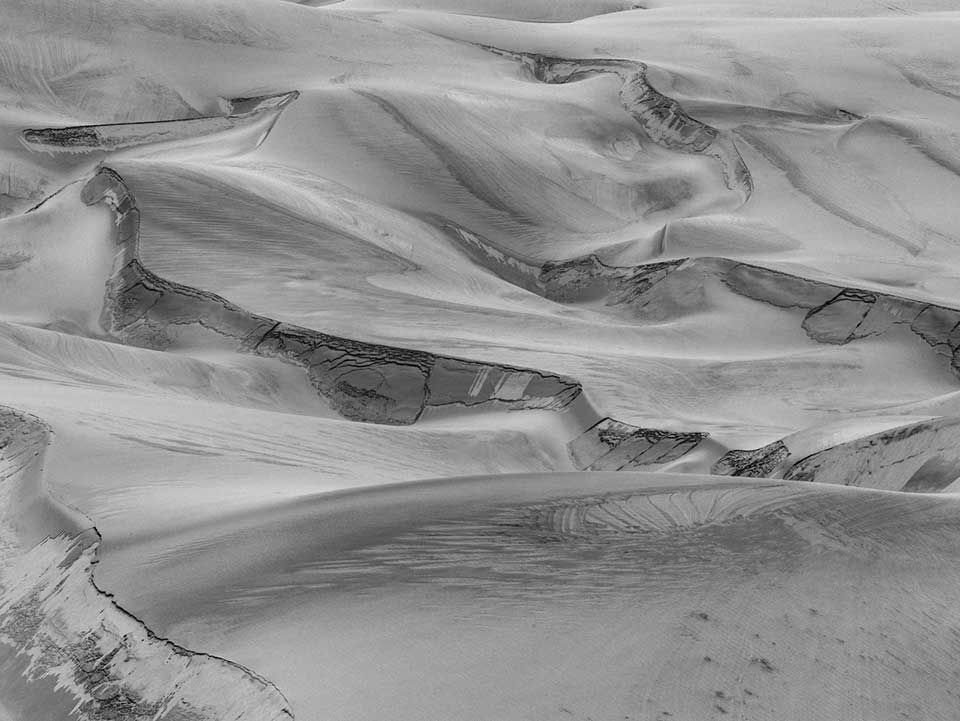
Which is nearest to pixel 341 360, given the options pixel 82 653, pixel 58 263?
pixel 58 263

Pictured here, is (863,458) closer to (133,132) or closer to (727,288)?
(727,288)

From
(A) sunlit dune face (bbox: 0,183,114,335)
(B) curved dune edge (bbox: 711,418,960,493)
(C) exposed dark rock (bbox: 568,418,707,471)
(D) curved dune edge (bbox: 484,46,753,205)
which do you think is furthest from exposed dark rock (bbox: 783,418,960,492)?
(D) curved dune edge (bbox: 484,46,753,205)

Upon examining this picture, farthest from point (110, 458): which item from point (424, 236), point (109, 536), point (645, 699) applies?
point (424, 236)

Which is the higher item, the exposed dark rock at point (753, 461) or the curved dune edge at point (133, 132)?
the exposed dark rock at point (753, 461)

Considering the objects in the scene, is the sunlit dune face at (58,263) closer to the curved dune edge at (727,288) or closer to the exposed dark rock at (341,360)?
the exposed dark rock at (341,360)

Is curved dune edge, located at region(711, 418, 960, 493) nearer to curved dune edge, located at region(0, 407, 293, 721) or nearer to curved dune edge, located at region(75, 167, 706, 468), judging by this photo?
curved dune edge, located at region(75, 167, 706, 468)

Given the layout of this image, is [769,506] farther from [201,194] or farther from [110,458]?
[201,194]

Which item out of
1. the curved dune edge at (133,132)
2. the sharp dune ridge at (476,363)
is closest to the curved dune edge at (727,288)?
the sharp dune ridge at (476,363)
